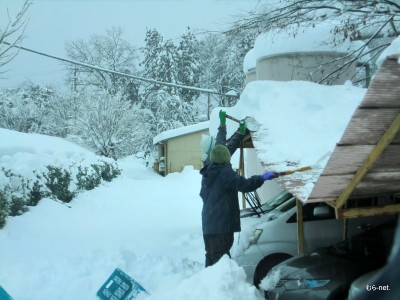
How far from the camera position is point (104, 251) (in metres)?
6.89

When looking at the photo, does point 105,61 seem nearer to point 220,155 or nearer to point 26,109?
point 26,109

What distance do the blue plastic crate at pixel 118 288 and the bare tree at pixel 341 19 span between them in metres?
5.24

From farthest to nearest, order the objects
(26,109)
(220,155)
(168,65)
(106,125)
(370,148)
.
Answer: (168,65) < (26,109) < (106,125) < (220,155) < (370,148)

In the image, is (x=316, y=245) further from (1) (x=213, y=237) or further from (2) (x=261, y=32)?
(2) (x=261, y=32)

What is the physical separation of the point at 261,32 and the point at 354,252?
17.2 ft

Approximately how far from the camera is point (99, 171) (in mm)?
18391

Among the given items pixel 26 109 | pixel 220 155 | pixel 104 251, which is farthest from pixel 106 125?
pixel 220 155

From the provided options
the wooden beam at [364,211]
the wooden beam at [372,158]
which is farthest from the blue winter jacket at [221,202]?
the wooden beam at [372,158]

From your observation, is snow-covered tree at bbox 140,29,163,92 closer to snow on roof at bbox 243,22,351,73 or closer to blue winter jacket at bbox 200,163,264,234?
snow on roof at bbox 243,22,351,73

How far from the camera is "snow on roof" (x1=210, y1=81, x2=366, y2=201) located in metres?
4.23

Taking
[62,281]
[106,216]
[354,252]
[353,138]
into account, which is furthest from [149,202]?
[353,138]

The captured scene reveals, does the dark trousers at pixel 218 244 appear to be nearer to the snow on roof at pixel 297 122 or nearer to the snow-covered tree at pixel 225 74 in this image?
the snow on roof at pixel 297 122

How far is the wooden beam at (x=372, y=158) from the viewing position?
108 inches

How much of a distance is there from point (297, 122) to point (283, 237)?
1.48 meters
